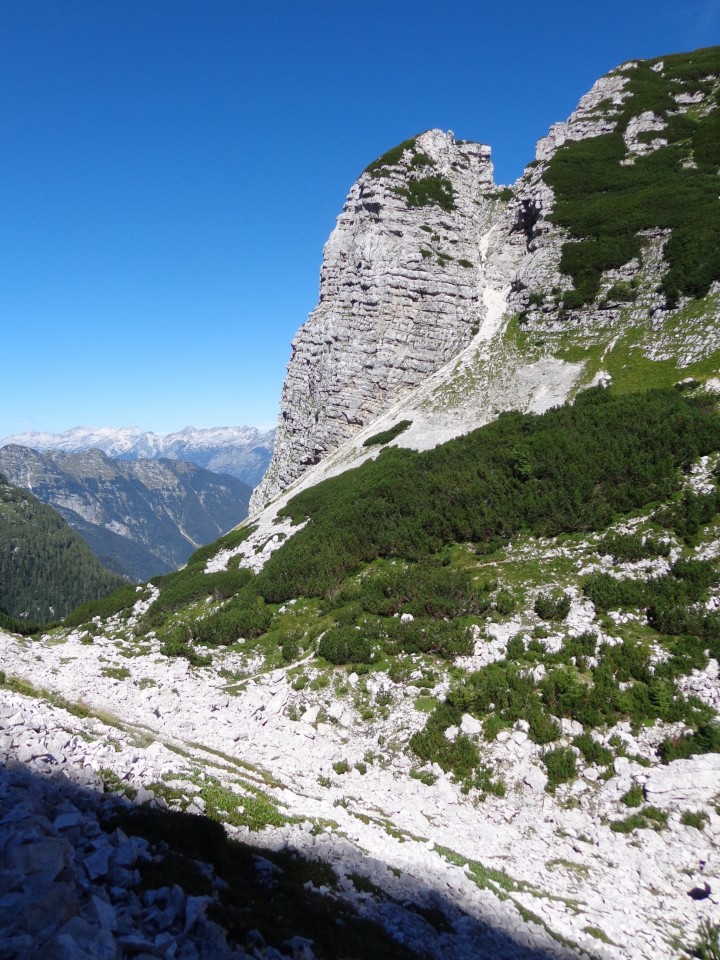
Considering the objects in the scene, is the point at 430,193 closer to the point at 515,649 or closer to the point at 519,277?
the point at 519,277

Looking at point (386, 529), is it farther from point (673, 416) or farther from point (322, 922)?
point (322, 922)

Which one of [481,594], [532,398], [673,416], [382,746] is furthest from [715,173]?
[382,746]

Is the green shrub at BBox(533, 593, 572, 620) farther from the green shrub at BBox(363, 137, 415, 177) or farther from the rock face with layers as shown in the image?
the green shrub at BBox(363, 137, 415, 177)

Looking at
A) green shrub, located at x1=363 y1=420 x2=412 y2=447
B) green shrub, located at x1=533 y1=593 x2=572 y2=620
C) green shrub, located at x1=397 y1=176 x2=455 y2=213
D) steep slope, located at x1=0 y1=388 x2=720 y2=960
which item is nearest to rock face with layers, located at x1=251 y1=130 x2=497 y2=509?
green shrub, located at x1=397 y1=176 x2=455 y2=213

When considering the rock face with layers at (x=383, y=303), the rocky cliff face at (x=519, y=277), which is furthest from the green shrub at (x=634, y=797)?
the rock face with layers at (x=383, y=303)

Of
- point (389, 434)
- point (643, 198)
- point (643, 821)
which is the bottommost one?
point (643, 821)

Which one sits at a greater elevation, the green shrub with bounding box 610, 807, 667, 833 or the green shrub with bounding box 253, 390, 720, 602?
the green shrub with bounding box 253, 390, 720, 602

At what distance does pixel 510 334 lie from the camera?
164ft

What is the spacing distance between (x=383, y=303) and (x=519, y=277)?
15.3 m

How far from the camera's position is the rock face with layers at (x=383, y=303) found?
2279 inches

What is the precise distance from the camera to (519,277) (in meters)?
54.7

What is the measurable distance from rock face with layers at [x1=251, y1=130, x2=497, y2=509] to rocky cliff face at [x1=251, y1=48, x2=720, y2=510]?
0.21m

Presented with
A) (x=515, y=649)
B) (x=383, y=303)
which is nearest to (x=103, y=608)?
(x=515, y=649)

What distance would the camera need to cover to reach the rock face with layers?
57.9 meters
